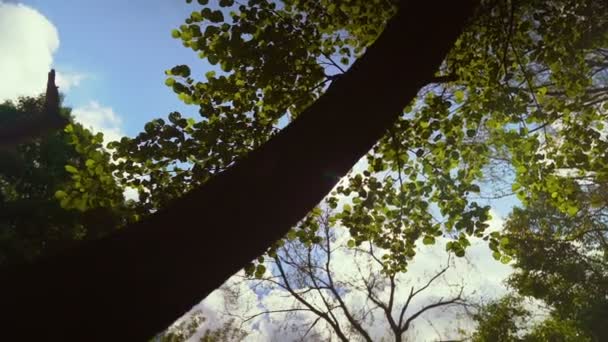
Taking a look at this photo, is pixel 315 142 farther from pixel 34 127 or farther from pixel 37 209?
pixel 37 209

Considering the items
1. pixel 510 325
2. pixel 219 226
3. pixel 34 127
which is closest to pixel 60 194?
pixel 34 127

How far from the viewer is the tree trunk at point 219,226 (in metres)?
1.29

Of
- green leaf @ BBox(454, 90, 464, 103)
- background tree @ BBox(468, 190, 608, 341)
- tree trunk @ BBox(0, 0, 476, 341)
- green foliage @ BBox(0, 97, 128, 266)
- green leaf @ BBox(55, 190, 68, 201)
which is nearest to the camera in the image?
tree trunk @ BBox(0, 0, 476, 341)

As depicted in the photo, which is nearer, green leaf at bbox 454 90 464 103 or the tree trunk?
the tree trunk

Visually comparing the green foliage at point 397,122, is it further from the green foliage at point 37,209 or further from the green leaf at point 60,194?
the green foliage at point 37,209

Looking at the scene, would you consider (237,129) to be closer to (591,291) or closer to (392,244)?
(392,244)

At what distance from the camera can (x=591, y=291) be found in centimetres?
2019

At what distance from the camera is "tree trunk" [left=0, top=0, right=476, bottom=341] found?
1288 mm

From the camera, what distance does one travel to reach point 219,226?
Answer: 1557 millimetres

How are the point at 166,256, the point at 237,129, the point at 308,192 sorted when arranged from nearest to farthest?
the point at 166,256 → the point at 308,192 → the point at 237,129

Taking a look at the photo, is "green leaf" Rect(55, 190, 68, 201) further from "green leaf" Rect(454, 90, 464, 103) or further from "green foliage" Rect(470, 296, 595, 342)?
"green foliage" Rect(470, 296, 595, 342)

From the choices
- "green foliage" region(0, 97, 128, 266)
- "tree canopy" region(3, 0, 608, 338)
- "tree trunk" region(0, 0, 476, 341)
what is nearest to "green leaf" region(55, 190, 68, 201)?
"tree canopy" region(3, 0, 608, 338)

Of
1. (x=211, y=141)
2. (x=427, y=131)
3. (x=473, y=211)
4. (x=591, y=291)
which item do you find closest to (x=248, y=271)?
(x=211, y=141)

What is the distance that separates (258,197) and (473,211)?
3.68 metres
